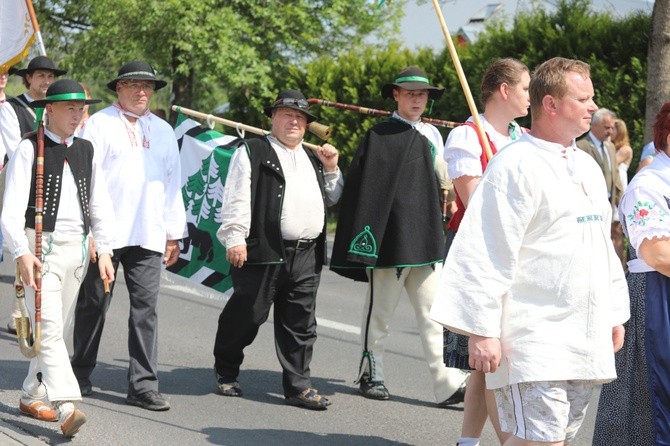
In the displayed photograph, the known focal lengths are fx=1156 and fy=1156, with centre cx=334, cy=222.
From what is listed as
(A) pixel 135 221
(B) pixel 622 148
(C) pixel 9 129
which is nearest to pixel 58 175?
(A) pixel 135 221

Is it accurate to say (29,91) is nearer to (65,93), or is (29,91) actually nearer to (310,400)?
(65,93)

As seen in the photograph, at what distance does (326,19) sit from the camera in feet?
84.7

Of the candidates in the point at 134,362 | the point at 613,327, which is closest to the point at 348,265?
the point at 134,362

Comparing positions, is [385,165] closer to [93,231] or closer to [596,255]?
[93,231]

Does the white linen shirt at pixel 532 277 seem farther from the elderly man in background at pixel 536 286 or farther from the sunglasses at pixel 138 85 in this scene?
the sunglasses at pixel 138 85

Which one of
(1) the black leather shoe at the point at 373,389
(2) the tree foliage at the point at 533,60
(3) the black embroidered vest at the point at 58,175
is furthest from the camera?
Answer: (2) the tree foliage at the point at 533,60

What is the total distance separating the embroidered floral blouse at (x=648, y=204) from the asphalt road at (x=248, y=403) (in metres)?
1.75

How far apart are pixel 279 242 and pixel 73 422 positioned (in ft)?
5.60

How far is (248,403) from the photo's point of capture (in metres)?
6.98

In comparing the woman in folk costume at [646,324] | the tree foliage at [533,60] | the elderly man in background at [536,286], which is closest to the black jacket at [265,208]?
the woman in folk costume at [646,324]

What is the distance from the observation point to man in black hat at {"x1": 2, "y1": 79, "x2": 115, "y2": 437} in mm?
5898

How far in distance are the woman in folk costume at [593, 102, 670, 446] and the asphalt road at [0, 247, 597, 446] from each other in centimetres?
112

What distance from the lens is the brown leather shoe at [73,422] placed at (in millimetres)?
5816

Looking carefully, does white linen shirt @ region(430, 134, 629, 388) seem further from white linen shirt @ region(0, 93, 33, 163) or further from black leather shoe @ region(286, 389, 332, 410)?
white linen shirt @ region(0, 93, 33, 163)
